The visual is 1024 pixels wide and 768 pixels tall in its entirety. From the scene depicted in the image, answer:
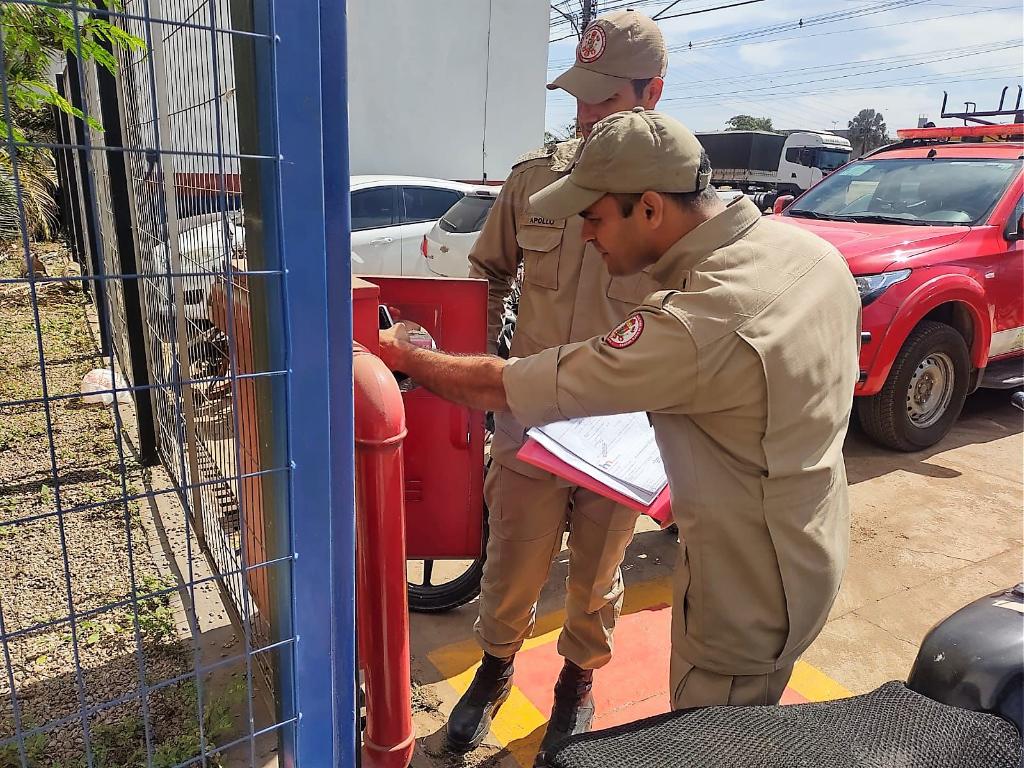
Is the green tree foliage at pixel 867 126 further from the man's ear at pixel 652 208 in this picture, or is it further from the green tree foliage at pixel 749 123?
the man's ear at pixel 652 208


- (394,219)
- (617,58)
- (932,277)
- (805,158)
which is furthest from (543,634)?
(805,158)

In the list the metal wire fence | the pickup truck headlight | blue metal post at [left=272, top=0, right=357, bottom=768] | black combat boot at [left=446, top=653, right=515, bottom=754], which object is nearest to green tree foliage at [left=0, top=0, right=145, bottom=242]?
the metal wire fence

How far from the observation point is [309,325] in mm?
1220

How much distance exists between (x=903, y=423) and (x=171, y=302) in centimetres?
440

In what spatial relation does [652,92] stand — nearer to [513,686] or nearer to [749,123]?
[513,686]

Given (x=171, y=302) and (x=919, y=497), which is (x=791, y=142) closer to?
(x=919, y=497)

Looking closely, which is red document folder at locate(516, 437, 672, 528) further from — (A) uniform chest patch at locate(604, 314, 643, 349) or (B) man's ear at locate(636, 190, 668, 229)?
(B) man's ear at locate(636, 190, 668, 229)

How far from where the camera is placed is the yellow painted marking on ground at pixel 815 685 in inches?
103

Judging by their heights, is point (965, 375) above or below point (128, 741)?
above

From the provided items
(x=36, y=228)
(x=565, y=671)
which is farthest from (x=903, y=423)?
(x=36, y=228)

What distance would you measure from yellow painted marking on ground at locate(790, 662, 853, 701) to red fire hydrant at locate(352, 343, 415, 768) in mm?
1654

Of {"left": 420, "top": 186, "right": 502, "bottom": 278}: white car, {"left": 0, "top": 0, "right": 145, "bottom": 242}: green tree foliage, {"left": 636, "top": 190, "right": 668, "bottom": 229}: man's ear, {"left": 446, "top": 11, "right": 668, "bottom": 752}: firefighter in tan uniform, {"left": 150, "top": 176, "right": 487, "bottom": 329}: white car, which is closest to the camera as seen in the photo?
{"left": 0, "top": 0, "right": 145, "bottom": 242}: green tree foliage

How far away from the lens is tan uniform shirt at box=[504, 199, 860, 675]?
1.32 m

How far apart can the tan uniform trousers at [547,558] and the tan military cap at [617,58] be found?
1137 mm
